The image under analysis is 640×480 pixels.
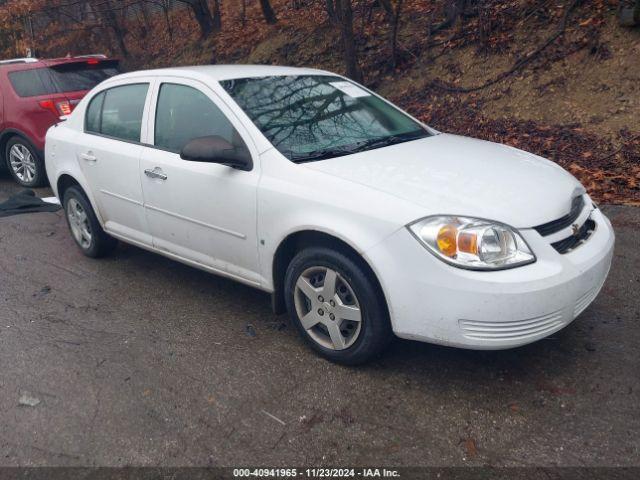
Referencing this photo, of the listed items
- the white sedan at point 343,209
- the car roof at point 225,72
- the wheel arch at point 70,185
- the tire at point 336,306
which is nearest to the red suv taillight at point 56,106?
the wheel arch at point 70,185

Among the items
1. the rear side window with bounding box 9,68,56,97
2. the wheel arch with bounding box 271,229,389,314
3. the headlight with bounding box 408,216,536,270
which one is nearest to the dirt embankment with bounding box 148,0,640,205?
the headlight with bounding box 408,216,536,270

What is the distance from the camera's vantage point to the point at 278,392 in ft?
11.1

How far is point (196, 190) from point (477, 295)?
1.99m

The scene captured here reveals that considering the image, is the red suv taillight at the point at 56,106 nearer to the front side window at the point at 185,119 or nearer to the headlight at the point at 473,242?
the front side window at the point at 185,119

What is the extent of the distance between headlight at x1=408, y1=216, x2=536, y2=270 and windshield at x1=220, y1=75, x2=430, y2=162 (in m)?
0.98

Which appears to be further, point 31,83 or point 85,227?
point 31,83

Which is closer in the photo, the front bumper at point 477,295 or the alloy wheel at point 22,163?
the front bumper at point 477,295

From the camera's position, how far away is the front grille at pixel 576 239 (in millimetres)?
3258

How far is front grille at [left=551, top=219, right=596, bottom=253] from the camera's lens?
3.26 metres

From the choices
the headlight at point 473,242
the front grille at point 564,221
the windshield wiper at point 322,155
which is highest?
the windshield wiper at point 322,155

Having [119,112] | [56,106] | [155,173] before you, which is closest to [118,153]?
[119,112]

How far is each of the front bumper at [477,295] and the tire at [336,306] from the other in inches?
4.9

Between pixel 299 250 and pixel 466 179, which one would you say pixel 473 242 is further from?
pixel 299 250

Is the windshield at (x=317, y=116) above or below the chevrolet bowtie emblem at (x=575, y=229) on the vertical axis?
above
